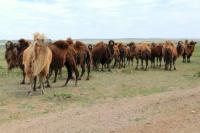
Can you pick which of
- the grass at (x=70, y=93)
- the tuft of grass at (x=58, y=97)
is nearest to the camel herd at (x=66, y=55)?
the grass at (x=70, y=93)

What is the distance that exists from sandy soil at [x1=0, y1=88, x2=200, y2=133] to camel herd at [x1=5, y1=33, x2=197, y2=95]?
3.32 meters

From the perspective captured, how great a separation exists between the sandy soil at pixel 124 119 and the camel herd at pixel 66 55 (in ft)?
10.9

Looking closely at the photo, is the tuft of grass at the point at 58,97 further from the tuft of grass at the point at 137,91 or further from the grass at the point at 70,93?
the tuft of grass at the point at 137,91

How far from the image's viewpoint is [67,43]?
1850 centimetres

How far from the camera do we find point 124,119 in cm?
1091

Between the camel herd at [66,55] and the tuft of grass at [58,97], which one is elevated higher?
the camel herd at [66,55]

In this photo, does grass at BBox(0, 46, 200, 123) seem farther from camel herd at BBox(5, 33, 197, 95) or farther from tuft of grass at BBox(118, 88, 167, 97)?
camel herd at BBox(5, 33, 197, 95)

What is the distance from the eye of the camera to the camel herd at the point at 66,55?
16094mm

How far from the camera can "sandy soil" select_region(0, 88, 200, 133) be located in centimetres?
981

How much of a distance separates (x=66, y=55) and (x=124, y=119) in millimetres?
8156

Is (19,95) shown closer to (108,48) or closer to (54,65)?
(54,65)

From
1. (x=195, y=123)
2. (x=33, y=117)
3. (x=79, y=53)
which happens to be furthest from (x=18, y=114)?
(x=79, y=53)

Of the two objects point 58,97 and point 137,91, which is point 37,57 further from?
point 137,91

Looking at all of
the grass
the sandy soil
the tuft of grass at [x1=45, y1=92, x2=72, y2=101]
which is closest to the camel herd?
the grass
